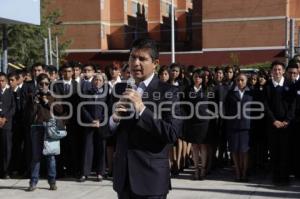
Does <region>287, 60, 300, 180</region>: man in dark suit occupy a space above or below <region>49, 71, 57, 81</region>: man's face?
below

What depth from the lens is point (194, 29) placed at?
52.1 metres

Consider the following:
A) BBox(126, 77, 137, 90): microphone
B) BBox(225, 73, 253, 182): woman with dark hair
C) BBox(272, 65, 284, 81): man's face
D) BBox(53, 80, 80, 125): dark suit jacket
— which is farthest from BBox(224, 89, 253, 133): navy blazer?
BBox(126, 77, 137, 90): microphone

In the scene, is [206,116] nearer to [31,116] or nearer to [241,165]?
[241,165]

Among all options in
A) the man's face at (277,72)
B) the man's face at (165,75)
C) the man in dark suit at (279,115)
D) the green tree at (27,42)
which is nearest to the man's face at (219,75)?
the man's face at (165,75)

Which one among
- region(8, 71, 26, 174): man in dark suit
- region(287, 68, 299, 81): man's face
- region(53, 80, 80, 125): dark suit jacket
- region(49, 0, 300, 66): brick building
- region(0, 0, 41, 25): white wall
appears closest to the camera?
region(0, 0, 41, 25): white wall

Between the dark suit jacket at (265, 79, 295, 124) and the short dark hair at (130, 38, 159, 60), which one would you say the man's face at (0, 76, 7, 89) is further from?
the short dark hair at (130, 38, 159, 60)

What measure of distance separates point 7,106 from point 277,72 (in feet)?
15.3

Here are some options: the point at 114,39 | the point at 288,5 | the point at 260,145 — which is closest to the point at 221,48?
the point at 288,5

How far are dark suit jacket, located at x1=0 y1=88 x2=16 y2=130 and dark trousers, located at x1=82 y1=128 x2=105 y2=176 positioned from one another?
1.44m

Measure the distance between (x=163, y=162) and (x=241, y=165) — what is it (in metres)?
5.77

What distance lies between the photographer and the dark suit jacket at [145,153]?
391 centimetres

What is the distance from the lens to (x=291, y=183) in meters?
9.25

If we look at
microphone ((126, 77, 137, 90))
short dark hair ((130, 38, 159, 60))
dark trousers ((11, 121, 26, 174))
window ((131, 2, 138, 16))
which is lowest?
dark trousers ((11, 121, 26, 174))

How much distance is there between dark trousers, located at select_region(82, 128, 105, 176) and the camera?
380 inches
